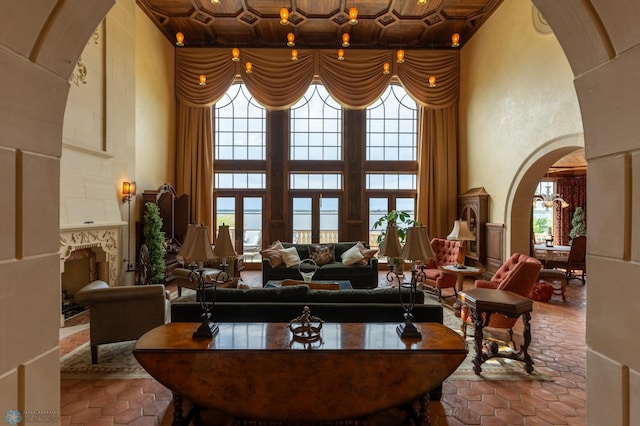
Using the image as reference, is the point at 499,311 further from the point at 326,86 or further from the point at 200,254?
the point at 326,86

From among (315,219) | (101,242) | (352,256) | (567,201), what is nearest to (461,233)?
(352,256)

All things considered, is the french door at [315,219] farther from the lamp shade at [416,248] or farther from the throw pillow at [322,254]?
the lamp shade at [416,248]

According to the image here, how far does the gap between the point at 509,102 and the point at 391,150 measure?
2851 millimetres

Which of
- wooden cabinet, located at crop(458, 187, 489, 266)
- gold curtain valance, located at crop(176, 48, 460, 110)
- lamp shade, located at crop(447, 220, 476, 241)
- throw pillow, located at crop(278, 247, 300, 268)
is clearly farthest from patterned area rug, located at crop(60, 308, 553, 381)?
gold curtain valance, located at crop(176, 48, 460, 110)

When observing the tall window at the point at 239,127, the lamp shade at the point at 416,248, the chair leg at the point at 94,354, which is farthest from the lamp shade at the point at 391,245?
the tall window at the point at 239,127

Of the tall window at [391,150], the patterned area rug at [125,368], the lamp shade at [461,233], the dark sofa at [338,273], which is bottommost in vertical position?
the patterned area rug at [125,368]

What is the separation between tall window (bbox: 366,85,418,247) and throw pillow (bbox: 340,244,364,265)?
226 centimetres

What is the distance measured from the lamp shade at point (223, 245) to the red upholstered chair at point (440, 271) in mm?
3432

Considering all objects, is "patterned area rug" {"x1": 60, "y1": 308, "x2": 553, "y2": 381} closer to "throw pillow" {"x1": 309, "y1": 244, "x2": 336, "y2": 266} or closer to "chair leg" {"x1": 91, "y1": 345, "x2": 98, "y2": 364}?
"chair leg" {"x1": 91, "y1": 345, "x2": 98, "y2": 364}

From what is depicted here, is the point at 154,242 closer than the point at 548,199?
Yes

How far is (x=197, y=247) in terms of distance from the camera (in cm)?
219

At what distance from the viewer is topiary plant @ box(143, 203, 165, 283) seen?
544 cm

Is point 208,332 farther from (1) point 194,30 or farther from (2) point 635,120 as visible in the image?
(1) point 194,30

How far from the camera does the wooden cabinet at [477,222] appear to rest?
6250 millimetres
